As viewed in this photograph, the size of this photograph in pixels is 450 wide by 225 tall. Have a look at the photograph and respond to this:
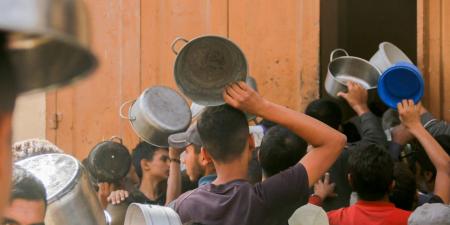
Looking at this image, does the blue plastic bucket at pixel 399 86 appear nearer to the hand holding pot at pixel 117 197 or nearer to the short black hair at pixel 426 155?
the short black hair at pixel 426 155

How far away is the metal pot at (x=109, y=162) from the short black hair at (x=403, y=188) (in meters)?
1.75

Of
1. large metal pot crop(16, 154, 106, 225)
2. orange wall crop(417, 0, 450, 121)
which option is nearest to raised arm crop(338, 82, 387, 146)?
orange wall crop(417, 0, 450, 121)

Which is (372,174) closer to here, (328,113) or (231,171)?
(231,171)

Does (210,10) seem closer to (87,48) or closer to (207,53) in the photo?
(207,53)

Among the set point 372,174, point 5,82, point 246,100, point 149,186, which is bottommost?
point 149,186

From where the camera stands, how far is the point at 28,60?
3.15ft

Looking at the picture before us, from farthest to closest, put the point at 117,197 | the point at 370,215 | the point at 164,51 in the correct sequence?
the point at 164,51 < the point at 117,197 < the point at 370,215

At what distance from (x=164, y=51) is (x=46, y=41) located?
568 cm

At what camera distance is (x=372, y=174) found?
3736 mm

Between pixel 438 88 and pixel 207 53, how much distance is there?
2435mm

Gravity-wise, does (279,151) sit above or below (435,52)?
below

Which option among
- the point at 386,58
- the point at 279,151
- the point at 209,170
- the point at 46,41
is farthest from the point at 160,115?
the point at 46,41

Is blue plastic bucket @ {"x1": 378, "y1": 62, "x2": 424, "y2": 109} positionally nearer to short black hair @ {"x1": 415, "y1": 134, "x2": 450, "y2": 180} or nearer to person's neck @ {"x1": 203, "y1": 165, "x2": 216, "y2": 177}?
short black hair @ {"x1": 415, "y1": 134, "x2": 450, "y2": 180}

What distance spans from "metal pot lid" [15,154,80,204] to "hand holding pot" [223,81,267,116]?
2.60ft
